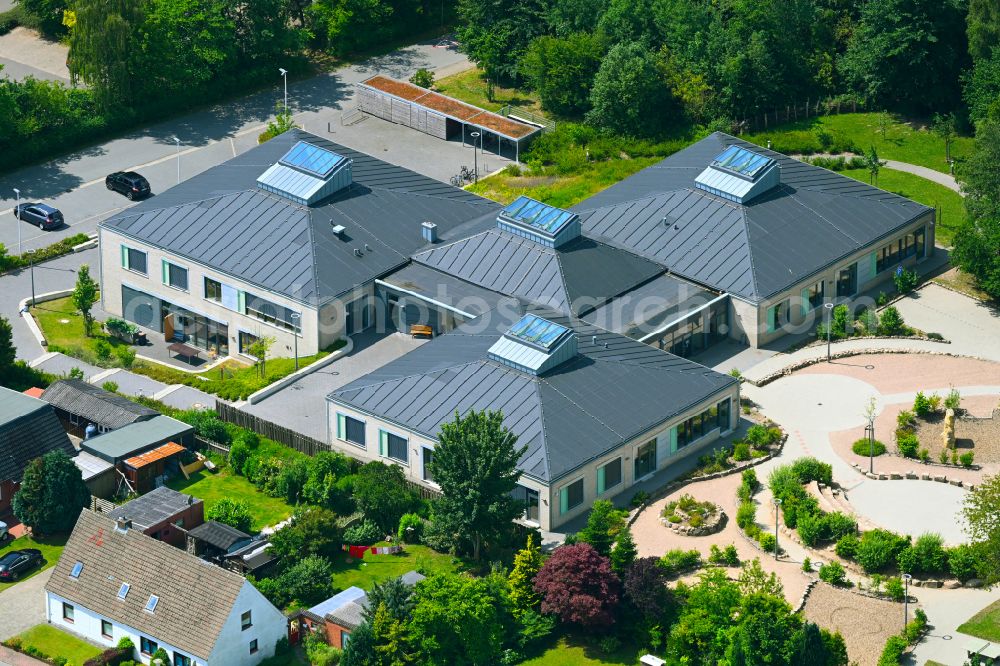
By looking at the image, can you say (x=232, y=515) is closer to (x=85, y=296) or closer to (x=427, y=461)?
(x=427, y=461)

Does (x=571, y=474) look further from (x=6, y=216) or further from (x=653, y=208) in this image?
(x=6, y=216)

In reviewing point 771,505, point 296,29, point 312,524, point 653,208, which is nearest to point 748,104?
point 653,208

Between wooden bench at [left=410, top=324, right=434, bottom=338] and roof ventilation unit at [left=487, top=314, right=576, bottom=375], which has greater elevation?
roof ventilation unit at [left=487, top=314, right=576, bottom=375]

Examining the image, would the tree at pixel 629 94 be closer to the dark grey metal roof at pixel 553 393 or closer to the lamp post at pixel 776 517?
the dark grey metal roof at pixel 553 393

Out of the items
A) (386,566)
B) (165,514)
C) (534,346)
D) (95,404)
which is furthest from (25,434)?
(534,346)

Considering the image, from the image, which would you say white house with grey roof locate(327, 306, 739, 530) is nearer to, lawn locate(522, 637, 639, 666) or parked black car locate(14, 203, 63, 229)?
lawn locate(522, 637, 639, 666)

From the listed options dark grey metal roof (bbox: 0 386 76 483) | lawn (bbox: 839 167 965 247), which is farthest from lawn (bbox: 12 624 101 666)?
lawn (bbox: 839 167 965 247)
